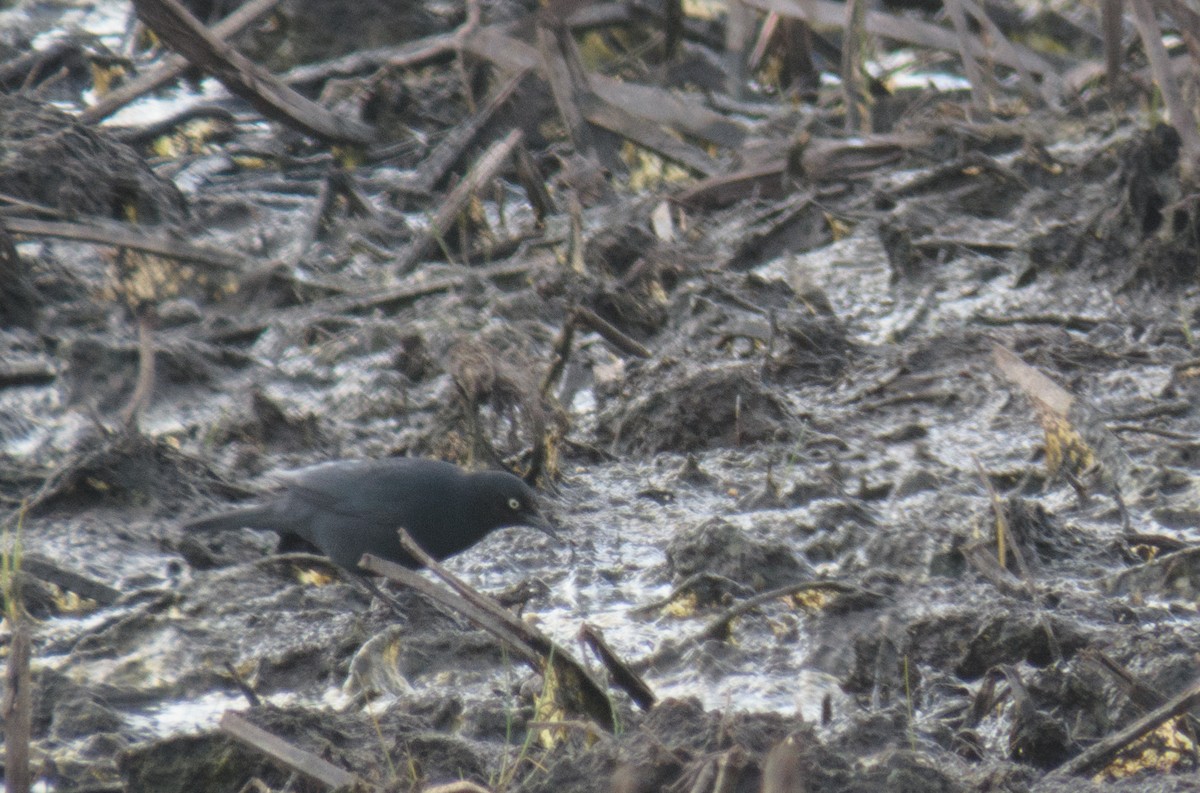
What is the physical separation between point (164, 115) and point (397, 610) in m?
4.54

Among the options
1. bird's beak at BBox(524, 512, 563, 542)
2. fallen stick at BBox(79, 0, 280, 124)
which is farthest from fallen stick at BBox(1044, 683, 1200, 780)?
fallen stick at BBox(79, 0, 280, 124)

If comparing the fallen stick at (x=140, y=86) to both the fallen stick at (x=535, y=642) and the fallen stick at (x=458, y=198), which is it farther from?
the fallen stick at (x=535, y=642)

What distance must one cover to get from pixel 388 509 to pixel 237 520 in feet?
1.55

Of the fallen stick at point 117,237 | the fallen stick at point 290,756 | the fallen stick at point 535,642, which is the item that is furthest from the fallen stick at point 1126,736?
the fallen stick at point 117,237

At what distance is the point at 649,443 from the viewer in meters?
5.56

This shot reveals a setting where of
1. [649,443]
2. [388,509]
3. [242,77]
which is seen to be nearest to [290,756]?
[388,509]

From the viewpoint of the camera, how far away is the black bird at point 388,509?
4.72 meters

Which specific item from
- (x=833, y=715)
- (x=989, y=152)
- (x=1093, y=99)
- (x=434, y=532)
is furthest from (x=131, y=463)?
(x=1093, y=99)

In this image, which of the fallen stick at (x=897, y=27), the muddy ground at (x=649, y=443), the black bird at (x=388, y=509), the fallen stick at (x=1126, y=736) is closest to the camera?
the fallen stick at (x=1126, y=736)

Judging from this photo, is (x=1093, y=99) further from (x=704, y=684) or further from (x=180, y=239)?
(x=704, y=684)

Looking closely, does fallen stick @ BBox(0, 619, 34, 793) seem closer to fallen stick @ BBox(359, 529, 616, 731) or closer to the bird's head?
fallen stick @ BBox(359, 529, 616, 731)

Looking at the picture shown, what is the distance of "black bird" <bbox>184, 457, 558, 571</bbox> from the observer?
4.72 metres

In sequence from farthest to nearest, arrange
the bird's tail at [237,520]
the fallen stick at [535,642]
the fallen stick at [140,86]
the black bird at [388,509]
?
the fallen stick at [140,86], the bird's tail at [237,520], the black bird at [388,509], the fallen stick at [535,642]

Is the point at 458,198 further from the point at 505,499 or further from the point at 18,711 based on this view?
the point at 18,711
